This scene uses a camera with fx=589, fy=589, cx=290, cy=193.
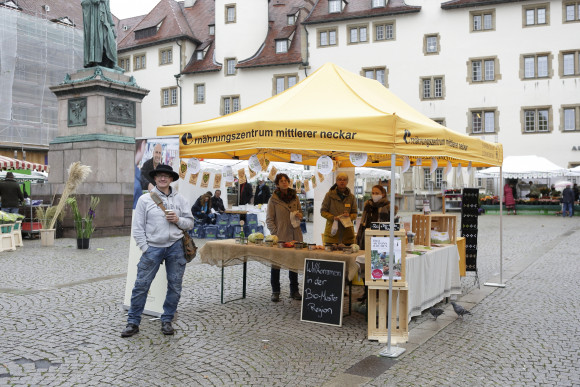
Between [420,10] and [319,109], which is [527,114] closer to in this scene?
[420,10]

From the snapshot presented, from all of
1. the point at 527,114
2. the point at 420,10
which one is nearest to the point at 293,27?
the point at 420,10

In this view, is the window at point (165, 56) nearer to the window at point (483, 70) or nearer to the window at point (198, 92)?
the window at point (198, 92)

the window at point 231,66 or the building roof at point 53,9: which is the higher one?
the building roof at point 53,9

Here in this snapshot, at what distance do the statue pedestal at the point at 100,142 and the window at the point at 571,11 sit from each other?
2790 cm

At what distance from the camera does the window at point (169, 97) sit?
46.4 metres

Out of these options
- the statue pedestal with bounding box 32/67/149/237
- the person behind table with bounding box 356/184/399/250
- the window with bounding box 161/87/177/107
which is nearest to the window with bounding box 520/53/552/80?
Result: the window with bounding box 161/87/177/107

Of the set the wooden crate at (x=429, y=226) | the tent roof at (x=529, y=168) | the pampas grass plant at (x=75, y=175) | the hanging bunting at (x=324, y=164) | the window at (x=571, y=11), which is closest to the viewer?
the hanging bunting at (x=324, y=164)

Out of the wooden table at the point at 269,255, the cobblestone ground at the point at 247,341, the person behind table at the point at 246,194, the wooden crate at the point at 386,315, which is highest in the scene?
the person behind table at the point at 246,194

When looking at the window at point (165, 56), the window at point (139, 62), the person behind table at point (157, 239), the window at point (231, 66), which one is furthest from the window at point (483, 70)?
the person behind table at point (157, 239)

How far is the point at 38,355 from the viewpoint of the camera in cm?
543

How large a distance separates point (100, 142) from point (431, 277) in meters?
11.0

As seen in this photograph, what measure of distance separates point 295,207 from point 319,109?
1.79 metres

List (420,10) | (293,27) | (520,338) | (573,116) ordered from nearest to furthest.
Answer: (520,338) → (573,116) → (420,10) → (293,27)

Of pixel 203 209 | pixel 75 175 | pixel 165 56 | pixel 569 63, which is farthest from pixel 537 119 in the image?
pixel 75 175
